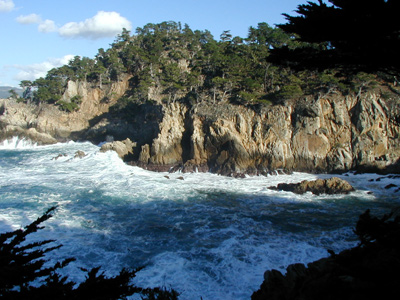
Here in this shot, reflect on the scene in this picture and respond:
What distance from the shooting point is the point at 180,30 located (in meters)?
73.2

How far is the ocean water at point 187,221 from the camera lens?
13.4 m

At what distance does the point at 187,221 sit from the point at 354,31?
1522 centimetres

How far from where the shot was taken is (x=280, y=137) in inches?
1278

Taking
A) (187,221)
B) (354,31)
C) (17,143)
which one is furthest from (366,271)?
(17,143)

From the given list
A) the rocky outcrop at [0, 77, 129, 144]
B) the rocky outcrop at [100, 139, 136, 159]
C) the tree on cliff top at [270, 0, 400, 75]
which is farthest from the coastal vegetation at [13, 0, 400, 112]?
the rocky outcrop at [100, 139, 136, 159]

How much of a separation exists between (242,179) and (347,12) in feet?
78.7

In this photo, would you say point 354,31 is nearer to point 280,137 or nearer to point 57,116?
point 280,137

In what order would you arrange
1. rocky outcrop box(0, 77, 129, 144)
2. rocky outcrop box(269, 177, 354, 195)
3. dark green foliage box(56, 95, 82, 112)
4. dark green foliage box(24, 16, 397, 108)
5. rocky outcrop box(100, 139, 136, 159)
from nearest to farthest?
1. rocky outcrop box(269, 177, 354, 195)
2. dark green foliage box(24, 16, 397, 108)
3. rocky outcrop box(100, 139, 136, 159)
4. rocky outcrop box(0, 77, 129, 144)
5. dark green foliage box(56, 95, 82, 112)

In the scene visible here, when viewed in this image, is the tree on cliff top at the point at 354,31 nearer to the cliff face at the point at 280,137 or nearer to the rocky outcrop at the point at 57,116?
the cliff face at the point at 280,137

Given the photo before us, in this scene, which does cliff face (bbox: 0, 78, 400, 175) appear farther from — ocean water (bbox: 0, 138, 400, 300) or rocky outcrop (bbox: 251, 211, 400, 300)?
rocky outcrop (bbox: 251, 211, 400, 300)

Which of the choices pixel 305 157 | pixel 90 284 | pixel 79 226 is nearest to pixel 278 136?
pixel 305 157

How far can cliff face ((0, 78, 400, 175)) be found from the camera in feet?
104

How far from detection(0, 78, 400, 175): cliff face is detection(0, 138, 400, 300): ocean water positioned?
2314mm

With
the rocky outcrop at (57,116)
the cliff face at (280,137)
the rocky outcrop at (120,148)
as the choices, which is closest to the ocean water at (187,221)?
the cliff face at (280,137)
